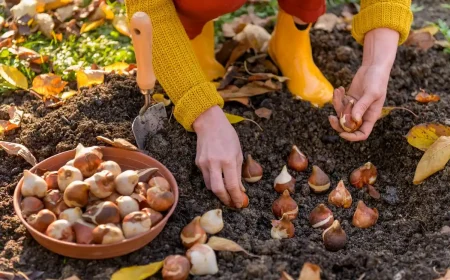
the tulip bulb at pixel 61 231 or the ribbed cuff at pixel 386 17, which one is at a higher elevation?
the ribbed cuff at pixel 386 17

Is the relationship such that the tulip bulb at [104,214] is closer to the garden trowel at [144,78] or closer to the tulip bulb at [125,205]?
the tulip bulb at [125,205]

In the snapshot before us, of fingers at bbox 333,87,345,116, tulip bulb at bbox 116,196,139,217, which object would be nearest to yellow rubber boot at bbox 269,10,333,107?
fingers at bbox 333,87,345,116

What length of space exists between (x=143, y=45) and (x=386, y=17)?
65 centimetres

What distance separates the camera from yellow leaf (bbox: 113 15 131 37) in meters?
2.29

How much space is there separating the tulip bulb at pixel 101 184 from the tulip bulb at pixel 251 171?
407mm

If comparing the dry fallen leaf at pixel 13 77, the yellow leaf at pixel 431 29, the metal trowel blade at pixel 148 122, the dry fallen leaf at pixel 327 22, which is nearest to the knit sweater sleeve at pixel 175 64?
the metal trowel blade at pixel 148 122

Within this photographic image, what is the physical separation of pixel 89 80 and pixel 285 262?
2.88ft

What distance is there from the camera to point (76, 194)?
1437 millimetres

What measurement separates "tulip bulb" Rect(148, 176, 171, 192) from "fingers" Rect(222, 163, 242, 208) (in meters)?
0.14

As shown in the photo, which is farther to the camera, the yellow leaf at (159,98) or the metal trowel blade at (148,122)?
the yellow leaf at (159,98)

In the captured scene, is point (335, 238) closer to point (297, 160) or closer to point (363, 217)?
point (363, 217)

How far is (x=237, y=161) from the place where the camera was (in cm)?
159

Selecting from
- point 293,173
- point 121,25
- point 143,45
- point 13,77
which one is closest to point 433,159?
point 293,173

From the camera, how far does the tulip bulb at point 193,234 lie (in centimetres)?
148
